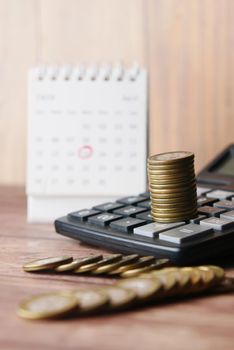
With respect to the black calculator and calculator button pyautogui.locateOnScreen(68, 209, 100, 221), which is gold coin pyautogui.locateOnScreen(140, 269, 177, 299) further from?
calculator button pyautogui.locateOnScreen(68, 209, 100, 221)

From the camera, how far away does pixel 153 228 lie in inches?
23.8

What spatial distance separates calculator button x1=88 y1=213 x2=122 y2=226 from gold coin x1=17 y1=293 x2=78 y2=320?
16 cm

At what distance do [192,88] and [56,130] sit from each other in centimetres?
23

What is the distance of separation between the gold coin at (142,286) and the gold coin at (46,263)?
78 mm

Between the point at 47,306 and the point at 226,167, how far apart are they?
1.27ft

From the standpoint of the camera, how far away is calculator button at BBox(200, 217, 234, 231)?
593mm

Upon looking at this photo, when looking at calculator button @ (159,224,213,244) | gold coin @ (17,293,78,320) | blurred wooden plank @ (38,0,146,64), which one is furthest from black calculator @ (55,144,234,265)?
blurred wooden plank @ (38,0,146,64)

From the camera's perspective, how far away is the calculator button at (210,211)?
63cm

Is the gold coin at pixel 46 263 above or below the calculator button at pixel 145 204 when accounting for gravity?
below

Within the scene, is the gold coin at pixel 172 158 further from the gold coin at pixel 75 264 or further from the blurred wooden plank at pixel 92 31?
the blurred wooden plank at pixel 92 31

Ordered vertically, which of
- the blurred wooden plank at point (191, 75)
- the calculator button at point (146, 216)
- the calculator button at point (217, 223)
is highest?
the blurred wooden plank at point (191, 75)

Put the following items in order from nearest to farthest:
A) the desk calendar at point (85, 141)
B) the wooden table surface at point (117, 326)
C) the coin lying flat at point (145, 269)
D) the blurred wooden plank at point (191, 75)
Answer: the wooden table surface at point (117, 326) → the coin lying flat at point (145, 269) → the desk calendar at point (85, 141) → the blurred wooden plank at point (191, 75)

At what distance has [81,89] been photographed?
31.4 inches

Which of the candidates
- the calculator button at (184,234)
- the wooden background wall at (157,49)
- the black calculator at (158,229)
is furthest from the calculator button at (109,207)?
the wooden background wall at (157,49)
